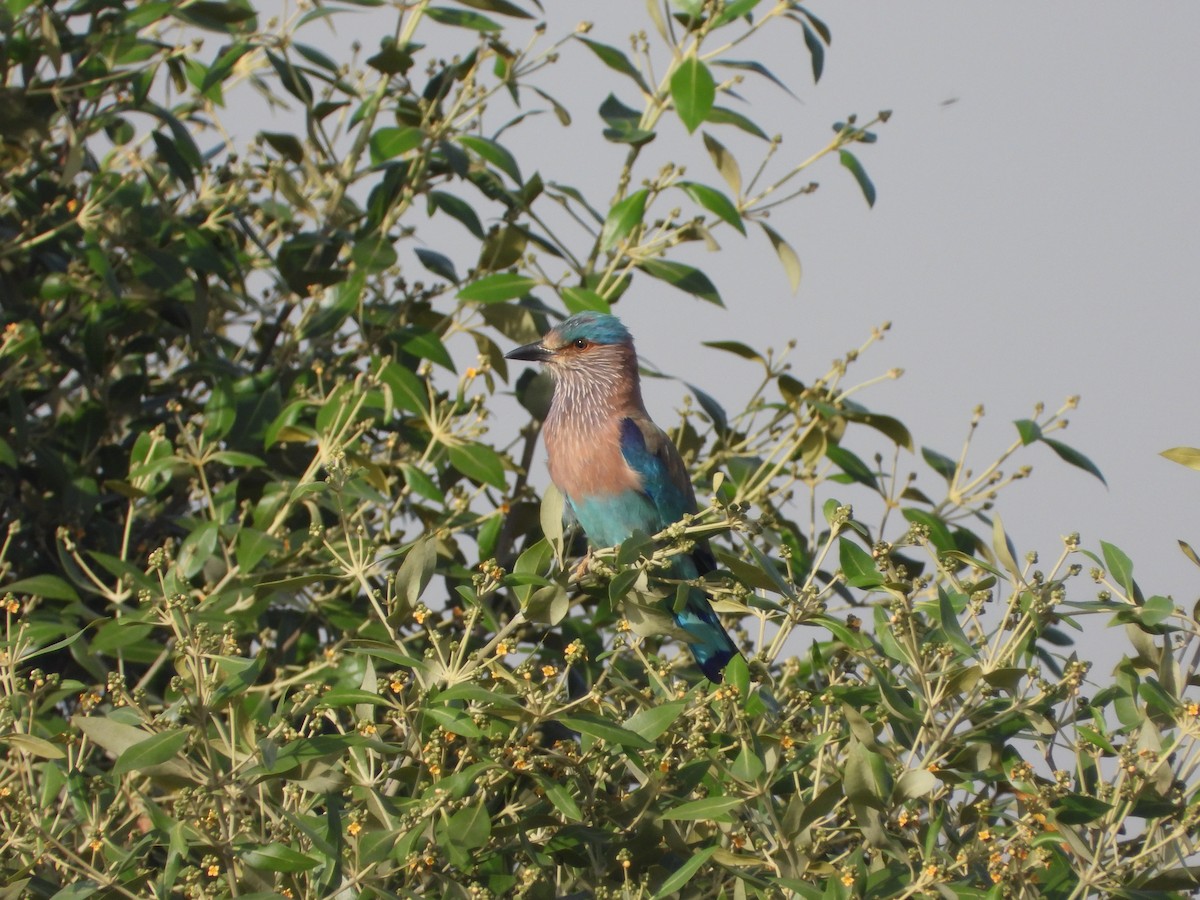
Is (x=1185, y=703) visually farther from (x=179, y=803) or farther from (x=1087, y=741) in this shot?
(x=179, y=803)

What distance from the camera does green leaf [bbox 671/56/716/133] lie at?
3.72 m

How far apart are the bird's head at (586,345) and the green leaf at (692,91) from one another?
2.84 feet

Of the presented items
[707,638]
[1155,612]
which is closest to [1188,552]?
[1155,612]

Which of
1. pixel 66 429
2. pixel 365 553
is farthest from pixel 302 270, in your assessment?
pixel 365 553

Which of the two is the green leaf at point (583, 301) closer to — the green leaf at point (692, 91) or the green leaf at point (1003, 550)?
the green leaf at point (692, 91)

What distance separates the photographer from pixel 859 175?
4008 millimetres

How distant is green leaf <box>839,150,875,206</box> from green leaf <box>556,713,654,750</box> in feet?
7.15

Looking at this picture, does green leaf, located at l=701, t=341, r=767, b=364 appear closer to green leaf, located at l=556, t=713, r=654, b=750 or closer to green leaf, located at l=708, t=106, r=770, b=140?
green leaf, located at l=708, t=106, r=770, b=140

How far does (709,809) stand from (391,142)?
7.39 ft

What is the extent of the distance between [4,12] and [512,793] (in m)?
2.44

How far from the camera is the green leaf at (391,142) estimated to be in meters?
3.86

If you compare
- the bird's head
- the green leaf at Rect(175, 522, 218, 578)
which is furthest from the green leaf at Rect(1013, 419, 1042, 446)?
the green leaf at Rect(175, 522, 218, 578)

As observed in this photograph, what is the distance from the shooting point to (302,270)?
3947 mm

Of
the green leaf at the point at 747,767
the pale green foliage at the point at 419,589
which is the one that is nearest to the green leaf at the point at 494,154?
the pale green foliage at the point at 419,589
